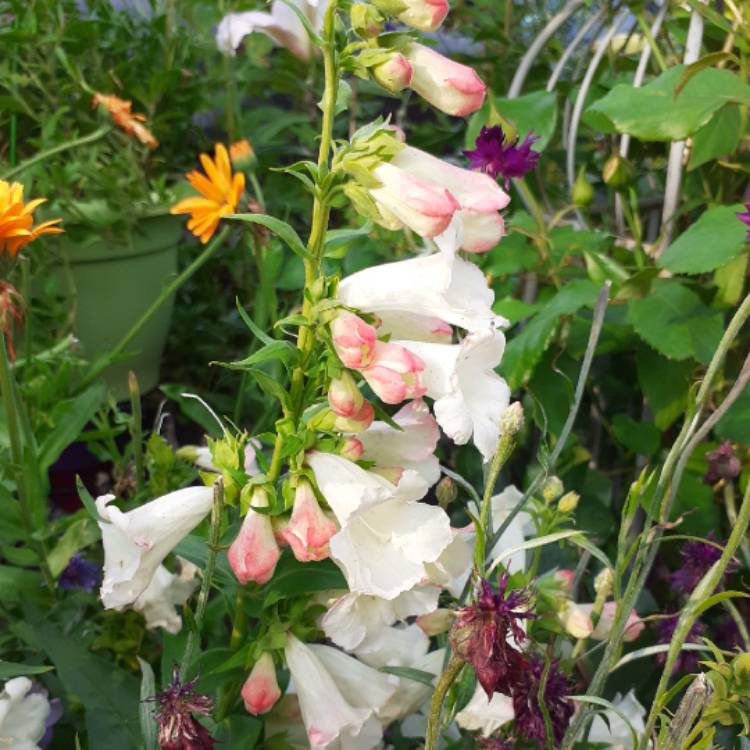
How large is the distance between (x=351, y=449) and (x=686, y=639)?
1.33ft

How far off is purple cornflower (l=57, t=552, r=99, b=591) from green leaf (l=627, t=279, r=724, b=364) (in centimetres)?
51

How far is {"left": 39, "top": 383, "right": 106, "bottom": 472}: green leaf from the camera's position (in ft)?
3.01

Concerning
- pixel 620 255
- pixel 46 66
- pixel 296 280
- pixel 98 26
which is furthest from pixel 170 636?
pixel 98 26

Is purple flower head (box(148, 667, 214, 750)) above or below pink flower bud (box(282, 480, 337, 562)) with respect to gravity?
below

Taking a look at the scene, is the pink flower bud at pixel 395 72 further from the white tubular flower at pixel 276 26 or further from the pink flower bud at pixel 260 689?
the white tubular flower at pixel 276 26

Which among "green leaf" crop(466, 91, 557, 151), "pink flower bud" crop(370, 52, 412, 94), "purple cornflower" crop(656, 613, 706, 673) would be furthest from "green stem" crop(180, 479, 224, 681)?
"green leaf" crop(466, 91, 557, 151)

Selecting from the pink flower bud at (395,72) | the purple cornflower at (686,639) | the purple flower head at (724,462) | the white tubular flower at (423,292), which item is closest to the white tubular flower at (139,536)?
the white tubular flower at (423,292)

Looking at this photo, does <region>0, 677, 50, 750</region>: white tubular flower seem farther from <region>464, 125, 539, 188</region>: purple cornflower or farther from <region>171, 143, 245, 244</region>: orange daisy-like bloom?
<region>464, 125, 539, 188</region>: purple cornflower

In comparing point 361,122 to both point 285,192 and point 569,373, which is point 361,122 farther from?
point 569,373

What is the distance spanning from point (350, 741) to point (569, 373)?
45cm

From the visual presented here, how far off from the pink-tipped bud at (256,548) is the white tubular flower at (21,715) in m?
0.20

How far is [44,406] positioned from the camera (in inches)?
39.8

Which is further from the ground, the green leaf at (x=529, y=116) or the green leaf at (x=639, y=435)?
the green leaf at (x=529, y=116)

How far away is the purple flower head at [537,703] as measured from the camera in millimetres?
621
